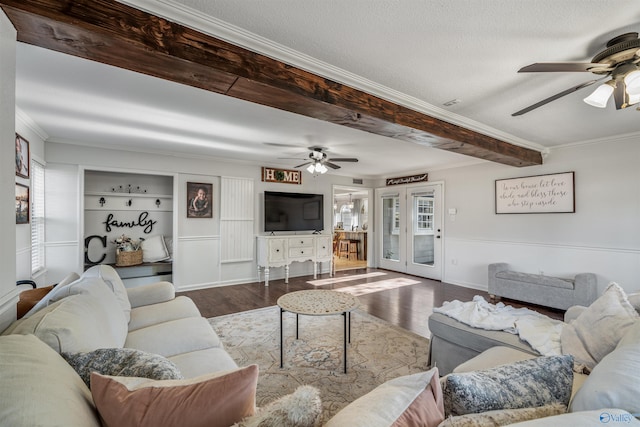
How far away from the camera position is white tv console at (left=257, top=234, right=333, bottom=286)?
5.51 meters

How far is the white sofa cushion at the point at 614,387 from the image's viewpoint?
0.77m

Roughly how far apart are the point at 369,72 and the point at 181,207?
403cm

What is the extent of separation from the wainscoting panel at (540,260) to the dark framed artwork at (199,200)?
15.4ft

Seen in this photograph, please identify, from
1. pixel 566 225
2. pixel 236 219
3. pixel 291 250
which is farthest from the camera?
pixel 291 250

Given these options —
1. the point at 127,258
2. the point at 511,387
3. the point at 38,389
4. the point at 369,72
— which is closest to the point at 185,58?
the point at 369,72

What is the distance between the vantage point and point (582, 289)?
12.3 feet

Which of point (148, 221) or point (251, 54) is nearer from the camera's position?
point (251, 54)

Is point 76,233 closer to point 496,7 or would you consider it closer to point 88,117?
point 88,117

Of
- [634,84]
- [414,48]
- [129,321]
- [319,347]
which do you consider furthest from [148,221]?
[634,84]

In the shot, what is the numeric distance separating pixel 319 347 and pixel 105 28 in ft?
9.28

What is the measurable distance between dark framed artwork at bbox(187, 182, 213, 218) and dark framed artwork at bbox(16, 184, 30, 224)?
6.86 feet

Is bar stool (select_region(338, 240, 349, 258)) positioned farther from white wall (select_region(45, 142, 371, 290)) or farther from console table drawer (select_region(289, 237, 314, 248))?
console table drawer (select_region(289, 237, 314, 248))

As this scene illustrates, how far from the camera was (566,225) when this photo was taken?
428 centimetres
